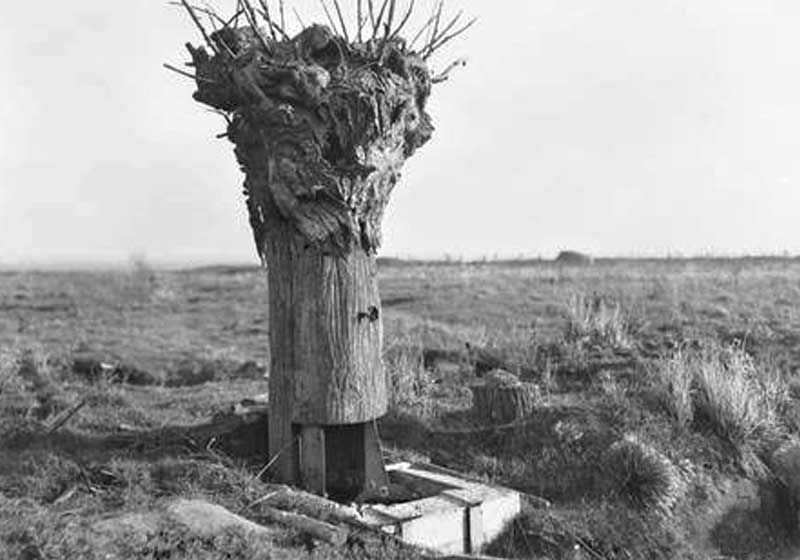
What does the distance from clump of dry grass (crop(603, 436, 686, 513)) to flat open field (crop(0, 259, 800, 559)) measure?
0.04 ft

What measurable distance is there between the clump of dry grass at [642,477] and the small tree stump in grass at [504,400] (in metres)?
1.12

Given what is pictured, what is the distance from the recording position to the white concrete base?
659 centimetres

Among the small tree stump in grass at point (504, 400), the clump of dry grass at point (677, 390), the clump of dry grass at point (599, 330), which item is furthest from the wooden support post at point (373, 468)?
the clump of dry grass at point (599, 330)

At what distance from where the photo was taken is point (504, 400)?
29.8ft

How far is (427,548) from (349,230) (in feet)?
8.12

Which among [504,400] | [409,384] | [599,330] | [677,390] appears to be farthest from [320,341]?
[599,330]

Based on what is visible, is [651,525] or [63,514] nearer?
[63,514]

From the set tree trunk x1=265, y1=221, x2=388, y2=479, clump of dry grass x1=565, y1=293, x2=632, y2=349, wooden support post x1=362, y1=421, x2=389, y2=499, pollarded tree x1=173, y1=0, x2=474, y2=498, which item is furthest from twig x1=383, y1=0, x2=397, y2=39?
clump of dry grass x1=565, y1=293, x2=632, y2=349

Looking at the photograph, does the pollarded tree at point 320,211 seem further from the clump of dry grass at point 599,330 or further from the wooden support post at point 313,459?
the clump of dry grass at point 599,330

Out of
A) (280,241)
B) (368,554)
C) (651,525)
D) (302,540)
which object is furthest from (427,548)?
Result: (280,241)

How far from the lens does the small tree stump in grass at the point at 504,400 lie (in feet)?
29.7

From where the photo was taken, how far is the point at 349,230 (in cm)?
741

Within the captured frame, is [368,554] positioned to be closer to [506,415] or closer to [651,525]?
[651,525]

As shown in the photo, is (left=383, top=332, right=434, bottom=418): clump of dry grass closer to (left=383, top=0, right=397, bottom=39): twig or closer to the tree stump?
the tree stump
